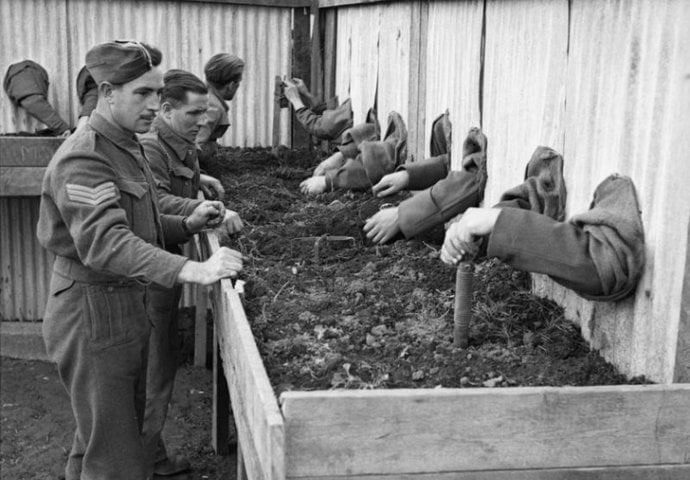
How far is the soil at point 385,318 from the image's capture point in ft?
9.39

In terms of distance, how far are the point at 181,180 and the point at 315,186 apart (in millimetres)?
1299

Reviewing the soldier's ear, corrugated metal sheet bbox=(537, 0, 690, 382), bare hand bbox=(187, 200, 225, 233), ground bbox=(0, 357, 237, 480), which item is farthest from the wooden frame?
ground bbox=(0, 357, 237, 480)

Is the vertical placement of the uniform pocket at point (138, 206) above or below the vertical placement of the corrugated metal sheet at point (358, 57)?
below

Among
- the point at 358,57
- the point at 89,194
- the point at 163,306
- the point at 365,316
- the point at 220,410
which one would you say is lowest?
the point at 220,410

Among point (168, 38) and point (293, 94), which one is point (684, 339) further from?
point (168, 38)

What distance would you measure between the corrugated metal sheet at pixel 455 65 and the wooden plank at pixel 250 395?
170 cm

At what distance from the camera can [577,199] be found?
3.31 meters

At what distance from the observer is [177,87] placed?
4938 mm

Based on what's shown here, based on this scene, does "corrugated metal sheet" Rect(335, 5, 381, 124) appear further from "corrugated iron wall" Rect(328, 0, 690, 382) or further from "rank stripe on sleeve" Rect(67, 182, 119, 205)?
"rank stripe on sleeve" Rect(67, 182, 119, 205)

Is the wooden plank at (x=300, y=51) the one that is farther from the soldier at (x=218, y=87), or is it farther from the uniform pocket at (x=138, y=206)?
the uniform pocket at (x=138, y=206)

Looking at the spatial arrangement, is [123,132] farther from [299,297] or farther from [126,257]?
[299,297]

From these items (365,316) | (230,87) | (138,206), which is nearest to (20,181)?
(230,87)

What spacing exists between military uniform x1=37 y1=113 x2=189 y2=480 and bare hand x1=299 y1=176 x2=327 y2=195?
2349mm

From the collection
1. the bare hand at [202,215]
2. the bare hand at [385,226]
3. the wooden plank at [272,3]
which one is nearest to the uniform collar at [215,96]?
the wooden plank at [272,3]
